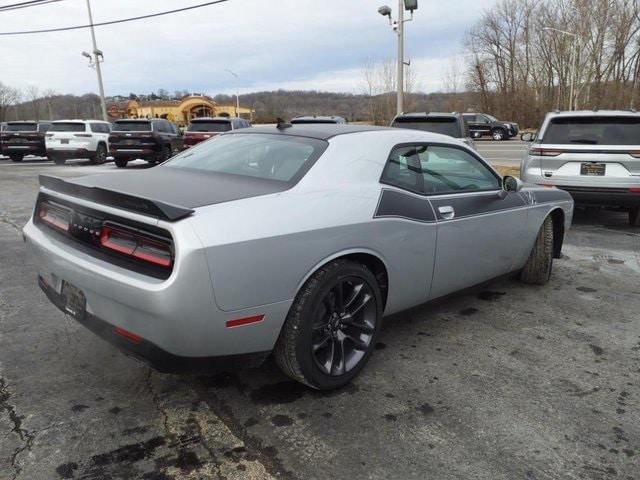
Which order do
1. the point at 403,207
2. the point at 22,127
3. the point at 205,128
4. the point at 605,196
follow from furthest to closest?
the point at 22,127 < the point at 205,128 < the point at 605,196 < the point at 403,207

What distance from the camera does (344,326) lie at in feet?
9.73

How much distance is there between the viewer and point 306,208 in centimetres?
267

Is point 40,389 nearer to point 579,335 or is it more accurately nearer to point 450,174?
point 450,174

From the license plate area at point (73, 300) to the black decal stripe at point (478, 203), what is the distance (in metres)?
2.18

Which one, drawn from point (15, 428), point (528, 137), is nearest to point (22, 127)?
point (528, 137)

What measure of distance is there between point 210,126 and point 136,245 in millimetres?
15331

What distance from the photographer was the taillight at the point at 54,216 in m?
2.94

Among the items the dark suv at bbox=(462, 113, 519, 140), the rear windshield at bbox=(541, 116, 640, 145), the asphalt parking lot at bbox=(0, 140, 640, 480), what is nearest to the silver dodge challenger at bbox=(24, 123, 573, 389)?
the asphalt parking lot at bbox=(0, 140, 640, 480)

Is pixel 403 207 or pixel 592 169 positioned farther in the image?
pixel 592 169

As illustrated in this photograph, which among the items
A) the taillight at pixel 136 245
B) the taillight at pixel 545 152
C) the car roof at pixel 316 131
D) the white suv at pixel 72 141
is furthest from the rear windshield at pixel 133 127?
the taillight at pixel 136 245

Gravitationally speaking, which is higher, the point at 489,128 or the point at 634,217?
the point at 634,217

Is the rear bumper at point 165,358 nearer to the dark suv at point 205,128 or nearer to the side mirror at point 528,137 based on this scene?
the side mirror at point 528,137

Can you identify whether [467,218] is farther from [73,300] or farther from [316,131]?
[73,300]

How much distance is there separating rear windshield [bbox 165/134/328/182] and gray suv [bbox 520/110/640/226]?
207 inches
